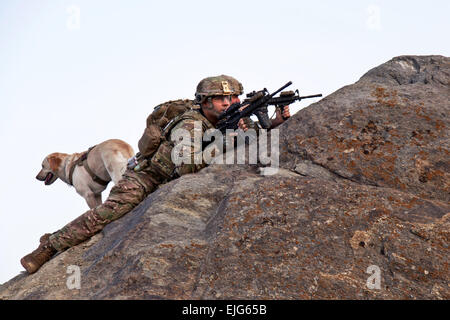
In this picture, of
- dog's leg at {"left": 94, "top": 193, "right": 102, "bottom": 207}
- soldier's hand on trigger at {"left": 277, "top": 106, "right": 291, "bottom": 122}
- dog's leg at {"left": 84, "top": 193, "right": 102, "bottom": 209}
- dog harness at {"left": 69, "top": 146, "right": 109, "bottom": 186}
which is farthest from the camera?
dog's leg at {"left": 94, "top": 193, "right": 102, "bottom": 207}

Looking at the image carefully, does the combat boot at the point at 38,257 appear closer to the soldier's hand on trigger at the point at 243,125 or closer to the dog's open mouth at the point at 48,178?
the soldier's hand on trigger at the point at 243,125

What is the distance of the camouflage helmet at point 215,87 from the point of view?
9242 mm

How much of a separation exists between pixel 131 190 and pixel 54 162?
943 cm

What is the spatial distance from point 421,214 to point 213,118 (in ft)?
14.5

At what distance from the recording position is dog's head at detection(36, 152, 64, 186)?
56.0ft

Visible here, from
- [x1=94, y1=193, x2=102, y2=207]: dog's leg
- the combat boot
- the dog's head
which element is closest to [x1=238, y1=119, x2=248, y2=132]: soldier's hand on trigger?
the combat boot

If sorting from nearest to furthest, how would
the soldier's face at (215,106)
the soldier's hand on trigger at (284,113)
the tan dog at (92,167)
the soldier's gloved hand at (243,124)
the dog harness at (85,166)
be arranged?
the soldier's gloved hand at (243,124), the soldier's hand on trigger at (284,113), the soldier's face at (215,106), the tan dog at (92,167), the dog harness at (85,166)

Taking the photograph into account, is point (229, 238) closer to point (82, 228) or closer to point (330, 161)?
point (330, 161)

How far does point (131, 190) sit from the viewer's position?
8.69 meters

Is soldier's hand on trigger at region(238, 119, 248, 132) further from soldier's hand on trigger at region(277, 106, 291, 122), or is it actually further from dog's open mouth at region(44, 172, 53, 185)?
dog's open mouth at region(44, 172, 53, 185)

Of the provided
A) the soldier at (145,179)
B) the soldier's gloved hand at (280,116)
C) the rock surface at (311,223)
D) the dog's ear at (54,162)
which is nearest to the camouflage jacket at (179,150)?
the soldier at (145,179)

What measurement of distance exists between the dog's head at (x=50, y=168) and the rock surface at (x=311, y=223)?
9.32 metres
